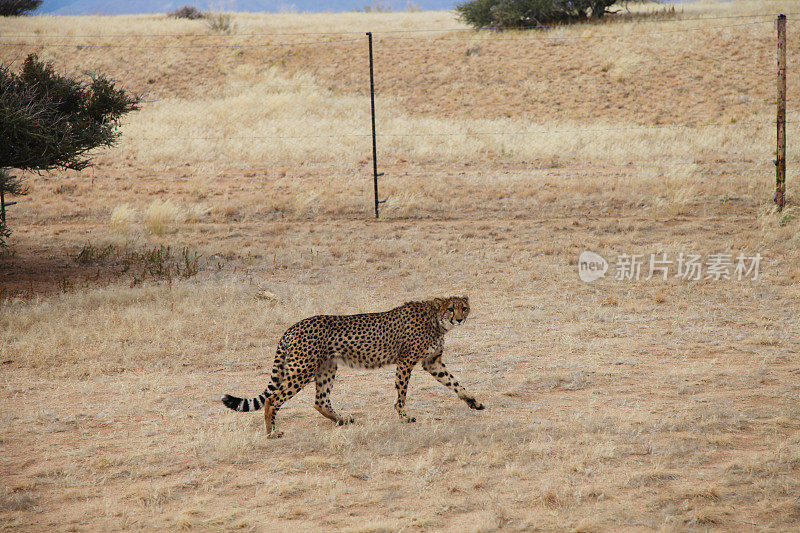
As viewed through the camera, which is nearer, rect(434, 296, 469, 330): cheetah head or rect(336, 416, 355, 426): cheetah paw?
rect(336, 416, 355, 426): cheetah paw

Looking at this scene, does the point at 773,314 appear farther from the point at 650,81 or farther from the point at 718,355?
the point at 650,81

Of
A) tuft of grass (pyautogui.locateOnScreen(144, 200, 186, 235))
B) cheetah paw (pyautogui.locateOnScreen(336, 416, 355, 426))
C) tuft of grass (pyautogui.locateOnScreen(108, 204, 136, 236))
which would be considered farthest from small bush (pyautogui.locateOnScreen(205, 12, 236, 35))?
cheetah paw (pyautogui.locateOnScreen(336, 416, 355, 426))

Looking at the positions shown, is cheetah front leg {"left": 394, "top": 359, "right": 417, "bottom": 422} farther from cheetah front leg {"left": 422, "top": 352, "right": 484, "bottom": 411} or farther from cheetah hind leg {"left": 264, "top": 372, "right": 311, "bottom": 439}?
cheetah hind leg {"left": 264, "top": 372, "right": 311, "bottom": 439}

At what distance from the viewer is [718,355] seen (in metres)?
8.67

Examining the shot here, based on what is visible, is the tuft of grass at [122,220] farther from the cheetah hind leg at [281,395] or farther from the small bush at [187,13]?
the small bush at [187,13]

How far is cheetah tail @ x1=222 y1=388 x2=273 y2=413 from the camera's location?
616 cm

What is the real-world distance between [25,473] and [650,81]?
1201 inches

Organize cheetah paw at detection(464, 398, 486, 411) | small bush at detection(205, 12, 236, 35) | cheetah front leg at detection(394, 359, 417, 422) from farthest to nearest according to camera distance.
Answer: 1. small bush at detection(205, 12, 236, 35)
2. cheetah paw at detection(464, 398, 486, 411)
3. cheetah front leg at detection(394, 359, 417, 422)

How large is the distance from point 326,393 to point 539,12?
36521mm

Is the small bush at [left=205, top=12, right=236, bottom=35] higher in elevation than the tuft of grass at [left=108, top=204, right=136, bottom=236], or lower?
higher

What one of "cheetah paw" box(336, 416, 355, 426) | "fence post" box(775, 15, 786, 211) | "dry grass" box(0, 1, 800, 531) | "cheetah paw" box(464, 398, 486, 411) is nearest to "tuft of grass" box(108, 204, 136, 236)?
"dry grass" box(0, 1, 800, 531)

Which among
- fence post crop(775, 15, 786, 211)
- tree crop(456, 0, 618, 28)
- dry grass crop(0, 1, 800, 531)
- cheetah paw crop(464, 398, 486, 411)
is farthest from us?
tree crop(456, 0, 618, 28)

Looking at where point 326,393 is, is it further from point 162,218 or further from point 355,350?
point 162,218

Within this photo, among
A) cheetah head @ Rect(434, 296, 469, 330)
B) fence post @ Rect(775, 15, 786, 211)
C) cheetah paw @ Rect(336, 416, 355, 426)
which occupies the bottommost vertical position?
cheetah paw @ Rect(336, 416, 355, 426)
